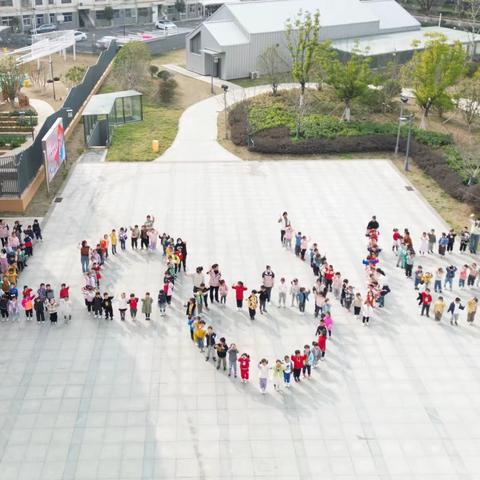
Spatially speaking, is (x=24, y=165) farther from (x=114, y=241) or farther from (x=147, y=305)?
(x=147, y=305)

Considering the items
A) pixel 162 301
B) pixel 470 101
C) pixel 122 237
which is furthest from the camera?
pixel 470 101

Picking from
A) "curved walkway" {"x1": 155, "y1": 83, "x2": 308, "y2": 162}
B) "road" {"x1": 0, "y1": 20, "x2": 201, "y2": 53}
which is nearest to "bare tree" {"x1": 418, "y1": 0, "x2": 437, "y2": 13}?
"road" {"x1": 0, "y1": 20, "x2": 201, "y2": 53}

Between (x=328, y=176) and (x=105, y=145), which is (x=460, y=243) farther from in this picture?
(x=105, y=145)

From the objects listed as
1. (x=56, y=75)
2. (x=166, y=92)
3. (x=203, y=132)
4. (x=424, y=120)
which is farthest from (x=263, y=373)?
(x=56, y=75)

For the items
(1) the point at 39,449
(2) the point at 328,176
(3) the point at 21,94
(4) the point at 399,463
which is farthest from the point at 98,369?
(3) the point at 21,94

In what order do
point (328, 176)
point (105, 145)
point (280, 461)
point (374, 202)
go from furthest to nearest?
point (105, 145) → point (328, 176) → point (374, 202) → point (280, 461)

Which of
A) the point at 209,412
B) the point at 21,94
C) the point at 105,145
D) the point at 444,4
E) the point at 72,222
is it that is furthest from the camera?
the point at 444,4

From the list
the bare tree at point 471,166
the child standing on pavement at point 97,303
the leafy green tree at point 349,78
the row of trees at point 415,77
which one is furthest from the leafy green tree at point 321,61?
the child standing on pavement at point 97,303
